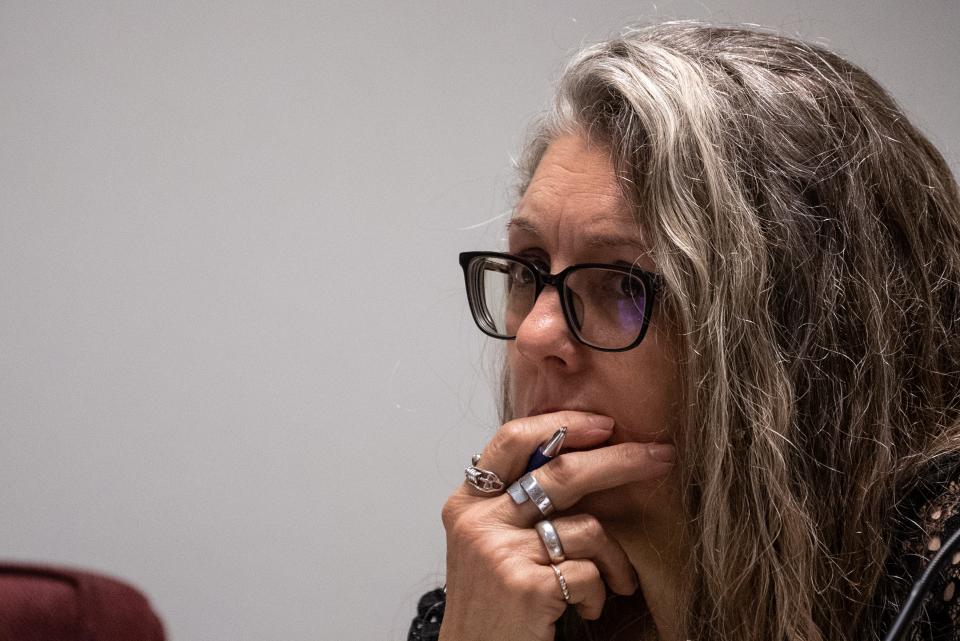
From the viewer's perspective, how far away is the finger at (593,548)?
1.04 metres

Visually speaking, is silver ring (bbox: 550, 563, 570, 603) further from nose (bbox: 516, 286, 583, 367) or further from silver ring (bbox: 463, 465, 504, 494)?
nose (bbox: 516, 286, 583, 367)

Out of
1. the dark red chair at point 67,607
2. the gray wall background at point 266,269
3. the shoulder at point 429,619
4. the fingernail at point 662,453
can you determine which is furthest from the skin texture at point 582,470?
the dark red chair at point 67,607

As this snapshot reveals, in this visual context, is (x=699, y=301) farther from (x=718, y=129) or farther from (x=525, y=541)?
(x=525, y=541)

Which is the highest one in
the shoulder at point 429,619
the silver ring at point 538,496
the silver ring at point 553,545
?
the silver ring at point 538,496

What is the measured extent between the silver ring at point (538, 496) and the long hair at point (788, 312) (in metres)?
0.17

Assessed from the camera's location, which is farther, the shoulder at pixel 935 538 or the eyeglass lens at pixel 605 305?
the eyeglass lens at pixel 605 305

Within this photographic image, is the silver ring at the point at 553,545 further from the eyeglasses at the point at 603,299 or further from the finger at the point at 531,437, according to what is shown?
the eyeglasses at the point at 603,299

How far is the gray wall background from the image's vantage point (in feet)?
4.93

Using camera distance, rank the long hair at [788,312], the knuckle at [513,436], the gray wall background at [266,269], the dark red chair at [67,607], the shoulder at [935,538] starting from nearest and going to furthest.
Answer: the dark red chair at [67,607] < the shoulder at [935,538] < the long hair at [788,312] < the knuckle at [513,436] < the gray wall background at [266,269]

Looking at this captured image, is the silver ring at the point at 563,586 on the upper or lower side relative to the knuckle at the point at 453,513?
lower

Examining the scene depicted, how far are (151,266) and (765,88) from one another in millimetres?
1073

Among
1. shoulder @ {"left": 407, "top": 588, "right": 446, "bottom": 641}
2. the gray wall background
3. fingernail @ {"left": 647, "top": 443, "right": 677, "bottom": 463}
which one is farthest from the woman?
the gray wall background

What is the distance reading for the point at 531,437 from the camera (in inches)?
42.2

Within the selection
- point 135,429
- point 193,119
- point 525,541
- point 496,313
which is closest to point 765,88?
point 496,313
